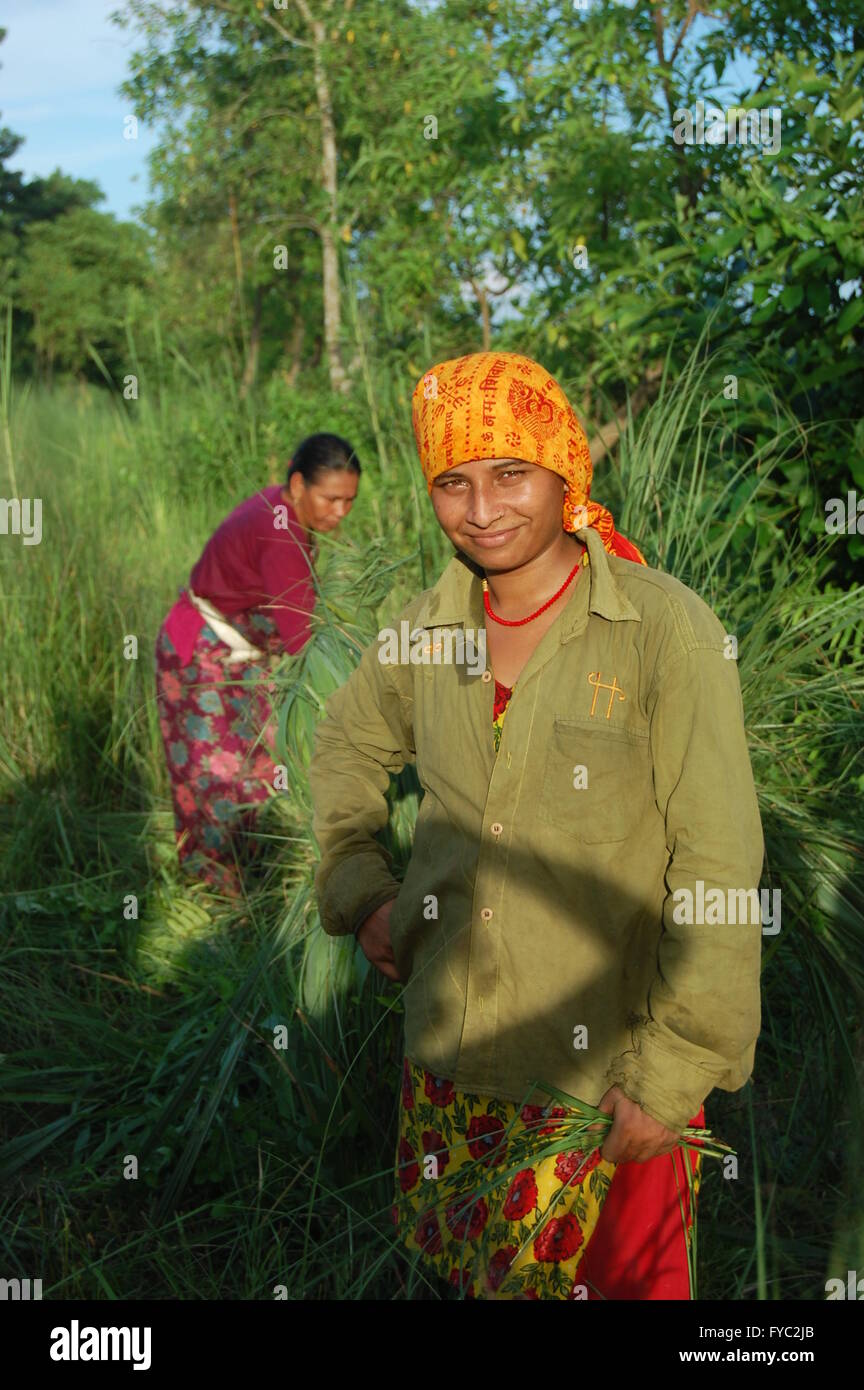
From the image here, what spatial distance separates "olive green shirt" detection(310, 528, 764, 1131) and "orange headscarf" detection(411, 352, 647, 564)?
10cm

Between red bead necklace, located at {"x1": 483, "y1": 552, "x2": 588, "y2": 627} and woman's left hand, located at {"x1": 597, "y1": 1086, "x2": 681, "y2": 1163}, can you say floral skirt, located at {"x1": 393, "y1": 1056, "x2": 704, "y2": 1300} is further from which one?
red bead necklace, located at {"x1": 483, "y1": 552, "x2": 588, "y2": 627}

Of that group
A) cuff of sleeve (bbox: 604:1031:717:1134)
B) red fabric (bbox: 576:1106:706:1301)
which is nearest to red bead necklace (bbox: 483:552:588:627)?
cuff of sleeve (bbox: 604:1031:717:1134)

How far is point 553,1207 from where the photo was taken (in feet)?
5.68

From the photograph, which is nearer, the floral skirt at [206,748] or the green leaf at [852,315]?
the green leaf at [852,315]

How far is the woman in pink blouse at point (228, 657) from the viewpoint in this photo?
4.21 meters

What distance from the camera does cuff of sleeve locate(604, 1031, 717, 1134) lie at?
5.39 feet

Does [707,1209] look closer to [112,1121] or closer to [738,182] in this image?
[112,1121]

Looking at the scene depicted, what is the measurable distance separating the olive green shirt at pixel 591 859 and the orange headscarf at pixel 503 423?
10cm

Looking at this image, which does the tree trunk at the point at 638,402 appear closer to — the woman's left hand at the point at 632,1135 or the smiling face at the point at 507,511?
the smiling face at the point at 507,511

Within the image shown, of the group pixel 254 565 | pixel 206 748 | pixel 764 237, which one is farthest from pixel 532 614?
pixel 206 748

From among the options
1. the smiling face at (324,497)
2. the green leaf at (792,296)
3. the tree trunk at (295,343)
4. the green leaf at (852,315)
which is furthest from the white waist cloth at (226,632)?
the tree trunk at (295,343)

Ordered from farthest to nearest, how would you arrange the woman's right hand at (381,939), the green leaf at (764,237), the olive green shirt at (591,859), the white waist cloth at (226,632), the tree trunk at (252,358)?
the tree trunk at (252,358), the white waist cloth at (226,632), the green leaf at (764,237), the woman's right hand at (381,939), the olive green shirt at (591,859)

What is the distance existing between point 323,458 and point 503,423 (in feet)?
8.01

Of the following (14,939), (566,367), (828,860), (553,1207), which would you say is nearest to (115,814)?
(14,939)
